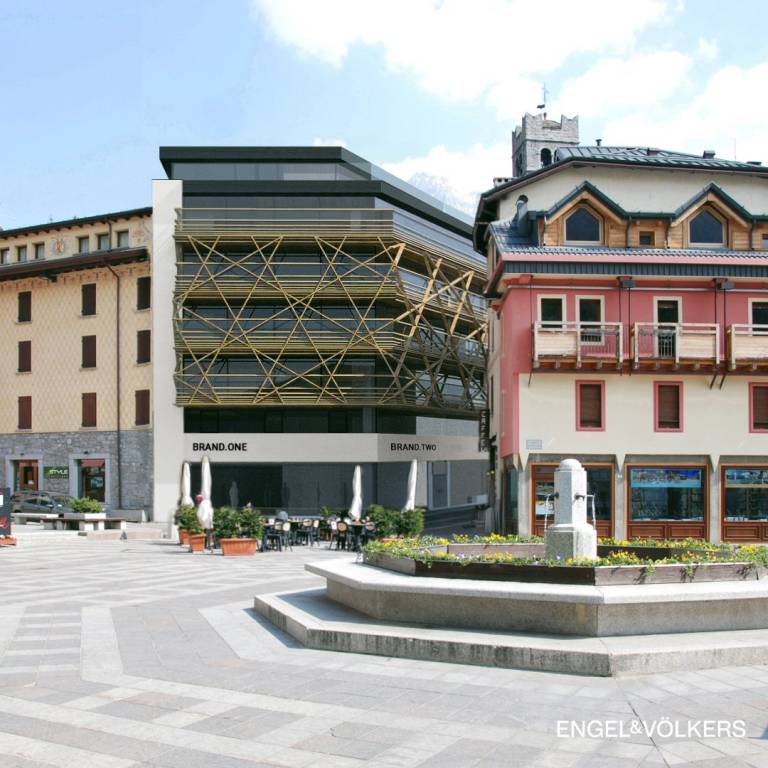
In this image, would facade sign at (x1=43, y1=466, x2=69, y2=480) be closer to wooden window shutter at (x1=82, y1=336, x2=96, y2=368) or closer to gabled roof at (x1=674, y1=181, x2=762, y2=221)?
wooden window shutter at (x1=82, y1=336, x2=96, y2=368)

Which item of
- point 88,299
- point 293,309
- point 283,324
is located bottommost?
point 283,324

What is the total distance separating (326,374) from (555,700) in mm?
39790

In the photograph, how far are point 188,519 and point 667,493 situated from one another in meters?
16.9

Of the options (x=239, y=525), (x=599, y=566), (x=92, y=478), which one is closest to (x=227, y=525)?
(x=239, y=525)

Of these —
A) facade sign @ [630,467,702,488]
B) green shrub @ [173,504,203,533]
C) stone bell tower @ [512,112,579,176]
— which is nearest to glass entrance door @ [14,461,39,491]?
green shrub @ [173,504,203,533]

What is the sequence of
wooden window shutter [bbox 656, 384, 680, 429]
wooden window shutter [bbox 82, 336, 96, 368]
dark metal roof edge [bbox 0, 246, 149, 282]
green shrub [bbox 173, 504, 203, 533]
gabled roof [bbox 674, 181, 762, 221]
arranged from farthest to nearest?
wooden window shutter [bbox 82, 336, 96, 368], dark metal roof edge [bbox 0, 246, 149, 282], gabled roof [bbox 674, 181, 762, 221], wooden window shutter [bbox 656, 384, 680, 429], green shrub [bbox 173, 504, 203, 533]

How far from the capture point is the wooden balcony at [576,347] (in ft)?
105

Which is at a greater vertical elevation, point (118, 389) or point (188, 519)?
point (118, 389)

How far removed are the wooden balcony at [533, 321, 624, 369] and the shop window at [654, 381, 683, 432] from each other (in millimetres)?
1962

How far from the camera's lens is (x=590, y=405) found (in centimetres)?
3272

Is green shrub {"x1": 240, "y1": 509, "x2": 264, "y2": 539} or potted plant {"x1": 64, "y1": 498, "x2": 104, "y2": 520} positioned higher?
green shrub {"x1": 240, "y1": 509, "x2": 264, "y2": 539}

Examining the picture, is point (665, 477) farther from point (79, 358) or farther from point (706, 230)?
point (79, 358)

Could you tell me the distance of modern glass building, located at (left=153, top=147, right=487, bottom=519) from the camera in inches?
1911

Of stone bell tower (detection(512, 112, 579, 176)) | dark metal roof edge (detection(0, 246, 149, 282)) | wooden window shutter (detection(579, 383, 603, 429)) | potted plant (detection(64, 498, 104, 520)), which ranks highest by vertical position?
stone bell tower (detection(512, 112, 579, 176))
